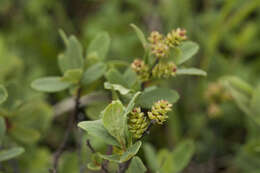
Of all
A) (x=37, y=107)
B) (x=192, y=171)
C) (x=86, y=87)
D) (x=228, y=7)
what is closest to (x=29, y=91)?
(x=37, y=107)

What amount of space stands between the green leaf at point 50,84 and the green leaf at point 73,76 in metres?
0.03

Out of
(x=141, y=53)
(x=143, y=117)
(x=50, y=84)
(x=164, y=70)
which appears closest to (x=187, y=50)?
(x=164, y=70)

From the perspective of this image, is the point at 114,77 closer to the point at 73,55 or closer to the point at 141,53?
the point at 73,55

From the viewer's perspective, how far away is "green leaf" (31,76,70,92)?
1410 millimetres

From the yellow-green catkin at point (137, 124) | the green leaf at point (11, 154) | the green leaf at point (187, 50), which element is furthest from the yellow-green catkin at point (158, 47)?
the green leaf at point (11, 154)

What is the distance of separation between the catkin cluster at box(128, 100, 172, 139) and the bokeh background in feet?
2.50

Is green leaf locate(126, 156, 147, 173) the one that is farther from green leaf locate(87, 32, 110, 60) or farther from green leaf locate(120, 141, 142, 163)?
green leaf locate(87, 32, 110, 60)

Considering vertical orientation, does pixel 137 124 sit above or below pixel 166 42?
below

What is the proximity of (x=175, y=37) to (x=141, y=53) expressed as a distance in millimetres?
1769

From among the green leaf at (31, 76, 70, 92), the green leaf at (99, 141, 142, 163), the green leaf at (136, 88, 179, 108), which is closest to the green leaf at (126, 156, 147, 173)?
the green leaf at (99, 141, 142, 163)

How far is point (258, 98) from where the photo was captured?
1.70 metres

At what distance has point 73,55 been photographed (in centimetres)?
143

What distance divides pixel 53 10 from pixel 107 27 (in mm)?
520

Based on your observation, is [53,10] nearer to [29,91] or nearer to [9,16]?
[9,16]
